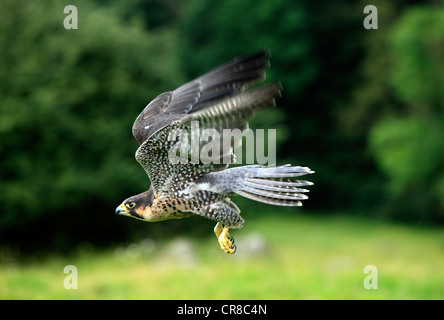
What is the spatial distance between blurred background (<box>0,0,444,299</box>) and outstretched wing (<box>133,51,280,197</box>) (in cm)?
1045

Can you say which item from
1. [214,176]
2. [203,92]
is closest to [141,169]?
[203,92]

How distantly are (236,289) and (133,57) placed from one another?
7581mm

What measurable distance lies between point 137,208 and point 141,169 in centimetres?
1411

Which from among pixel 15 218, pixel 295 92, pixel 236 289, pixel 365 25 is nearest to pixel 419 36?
pixel 365 25

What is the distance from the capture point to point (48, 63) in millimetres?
17547

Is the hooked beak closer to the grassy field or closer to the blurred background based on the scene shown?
the grassy field

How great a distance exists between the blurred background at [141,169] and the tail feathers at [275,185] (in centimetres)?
1095

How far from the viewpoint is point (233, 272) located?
57.3 feet

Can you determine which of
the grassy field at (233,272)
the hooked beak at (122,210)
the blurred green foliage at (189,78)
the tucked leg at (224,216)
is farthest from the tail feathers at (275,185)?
the blurred green foliage at (189,78)

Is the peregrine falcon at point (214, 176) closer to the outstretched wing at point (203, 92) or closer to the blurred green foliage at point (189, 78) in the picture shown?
the outstretched wing at point (203, 92)

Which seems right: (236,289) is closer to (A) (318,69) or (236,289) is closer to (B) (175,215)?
(B) (175,215)

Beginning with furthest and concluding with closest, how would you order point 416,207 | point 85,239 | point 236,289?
point 416,207 < point 85,239 < point 236,289

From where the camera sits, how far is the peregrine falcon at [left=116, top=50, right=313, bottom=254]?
3.88 metres

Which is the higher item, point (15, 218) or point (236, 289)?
point (15, 218)
